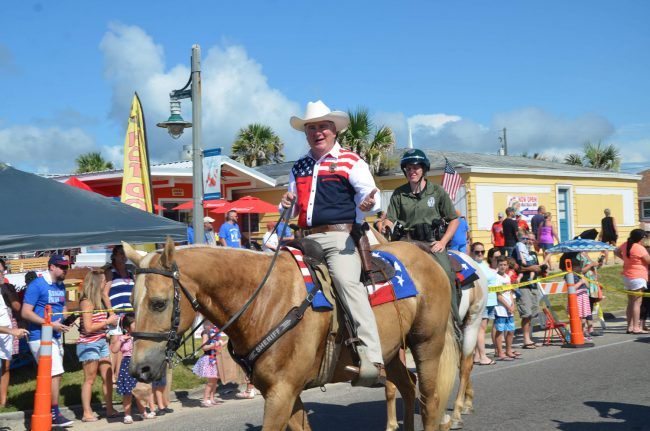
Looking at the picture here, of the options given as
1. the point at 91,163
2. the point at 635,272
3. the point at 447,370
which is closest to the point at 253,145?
the point at 91,163

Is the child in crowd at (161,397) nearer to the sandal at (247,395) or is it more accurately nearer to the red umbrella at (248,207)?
the sandal at (247,395)

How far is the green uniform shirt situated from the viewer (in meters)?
7.65

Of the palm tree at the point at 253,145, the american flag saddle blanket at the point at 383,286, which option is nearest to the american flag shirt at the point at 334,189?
the american flag saddle blanket at the point at 383,286

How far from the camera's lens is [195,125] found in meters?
12.4

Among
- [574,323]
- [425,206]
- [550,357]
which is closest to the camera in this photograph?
[425,206]

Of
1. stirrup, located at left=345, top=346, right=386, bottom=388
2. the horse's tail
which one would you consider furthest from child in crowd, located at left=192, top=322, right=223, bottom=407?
stirrup, located at left=345, top=346, right=386, bottom=388

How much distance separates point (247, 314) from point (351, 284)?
849 millimetres

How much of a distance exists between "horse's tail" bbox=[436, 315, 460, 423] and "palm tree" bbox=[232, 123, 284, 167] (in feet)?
113

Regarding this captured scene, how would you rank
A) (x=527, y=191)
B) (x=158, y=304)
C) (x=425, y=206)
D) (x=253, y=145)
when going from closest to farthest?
(x=158, y=304), (x=425, y=206), (x=527, y=191), (x=253, y=145)

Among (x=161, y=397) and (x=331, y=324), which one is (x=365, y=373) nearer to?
(x=331, y=324)

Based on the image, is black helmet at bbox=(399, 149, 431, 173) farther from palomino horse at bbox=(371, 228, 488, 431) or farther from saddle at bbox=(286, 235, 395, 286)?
saddle at bbox=(286, 235, 395, 286)

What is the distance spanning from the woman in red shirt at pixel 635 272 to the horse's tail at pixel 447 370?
9.45m

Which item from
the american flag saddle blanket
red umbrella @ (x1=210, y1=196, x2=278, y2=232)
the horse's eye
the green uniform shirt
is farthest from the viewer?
red umbrella @ (x1=210, y1=196, x2=278, y2=232)

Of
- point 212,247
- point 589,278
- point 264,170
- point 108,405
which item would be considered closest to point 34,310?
point 108,405
